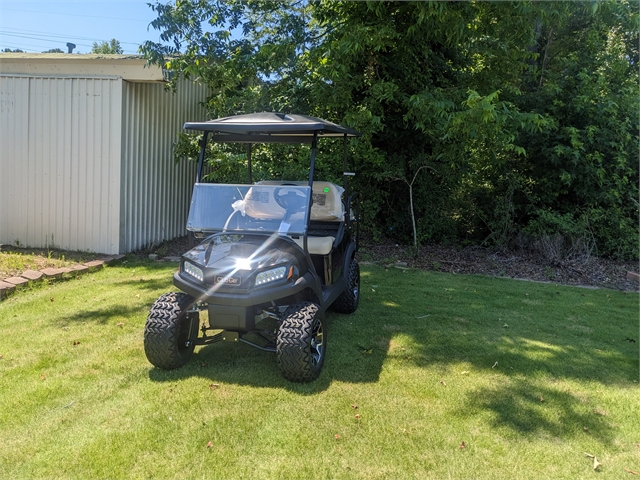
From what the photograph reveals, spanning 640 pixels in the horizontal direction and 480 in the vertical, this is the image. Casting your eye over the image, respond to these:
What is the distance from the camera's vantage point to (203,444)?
8.45 feet

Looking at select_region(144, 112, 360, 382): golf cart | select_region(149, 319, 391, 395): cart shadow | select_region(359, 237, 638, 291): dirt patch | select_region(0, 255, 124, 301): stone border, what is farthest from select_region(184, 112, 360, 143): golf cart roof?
select_region(359, 237, 638, 291): dirt patch

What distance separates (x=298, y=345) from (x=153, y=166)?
17.7 ft

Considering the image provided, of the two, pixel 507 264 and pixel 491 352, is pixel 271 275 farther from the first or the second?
pixel 507 264

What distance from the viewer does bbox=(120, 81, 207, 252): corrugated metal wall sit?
7000mm

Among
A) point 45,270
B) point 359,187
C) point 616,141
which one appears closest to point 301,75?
point 359,187

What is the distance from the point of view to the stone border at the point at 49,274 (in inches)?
201

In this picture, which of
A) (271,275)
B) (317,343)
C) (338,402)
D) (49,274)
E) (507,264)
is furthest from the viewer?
(507,264)

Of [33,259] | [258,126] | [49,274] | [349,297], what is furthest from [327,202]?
[33,259]

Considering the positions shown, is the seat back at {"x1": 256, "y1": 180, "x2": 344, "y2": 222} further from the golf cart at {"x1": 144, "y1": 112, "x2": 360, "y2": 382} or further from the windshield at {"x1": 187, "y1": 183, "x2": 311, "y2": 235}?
the windshield at {"x1": 187, "y1": 183, "x2": 311, "y2": 235}

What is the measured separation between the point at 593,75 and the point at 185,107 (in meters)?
6.70

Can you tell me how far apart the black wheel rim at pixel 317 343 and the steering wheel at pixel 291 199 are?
826 mm

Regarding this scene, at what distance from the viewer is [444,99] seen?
6762 mm

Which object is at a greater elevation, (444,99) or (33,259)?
(444,99)

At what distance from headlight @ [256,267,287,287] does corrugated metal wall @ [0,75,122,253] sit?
4.41m
